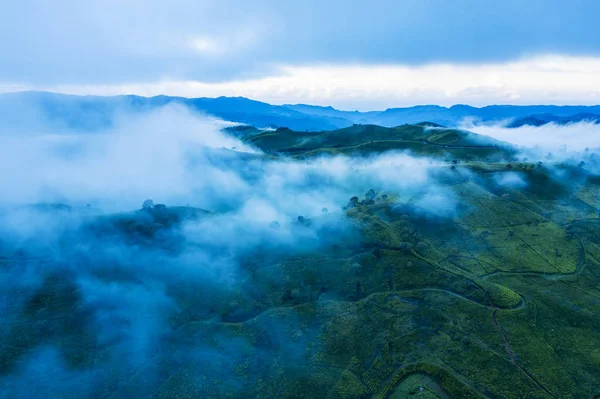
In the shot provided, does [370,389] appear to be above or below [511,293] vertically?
below

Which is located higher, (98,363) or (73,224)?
(73,224)

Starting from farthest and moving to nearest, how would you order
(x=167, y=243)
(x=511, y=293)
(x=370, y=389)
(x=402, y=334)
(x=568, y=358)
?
(x=167, y=243) → (x=511, y=293) → (x=402, y=334) → (x=568, y=358) → (x=370, y=389)

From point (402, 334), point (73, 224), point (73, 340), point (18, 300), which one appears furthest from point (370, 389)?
point (73, 224)

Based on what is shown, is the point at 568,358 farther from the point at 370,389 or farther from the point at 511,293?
the point at 370,389

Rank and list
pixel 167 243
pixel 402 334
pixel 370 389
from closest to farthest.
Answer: pixel 370 389 → pixel 402 334 → pixel 167 243

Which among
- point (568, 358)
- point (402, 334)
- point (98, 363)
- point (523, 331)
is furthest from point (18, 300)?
point (568, 358)

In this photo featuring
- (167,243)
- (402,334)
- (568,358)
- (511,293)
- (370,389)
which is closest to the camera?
(370,389)

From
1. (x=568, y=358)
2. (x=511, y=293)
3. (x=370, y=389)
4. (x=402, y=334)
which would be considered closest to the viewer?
(x=370, y=389)

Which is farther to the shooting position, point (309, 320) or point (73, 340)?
point (309, 320)

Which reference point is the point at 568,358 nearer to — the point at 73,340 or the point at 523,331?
the point at 523,331
